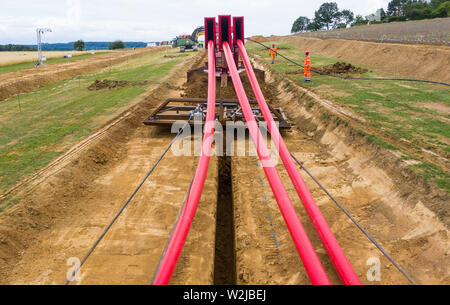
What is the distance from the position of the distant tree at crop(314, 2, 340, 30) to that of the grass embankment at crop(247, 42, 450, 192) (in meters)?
98.3

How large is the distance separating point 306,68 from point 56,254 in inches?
471

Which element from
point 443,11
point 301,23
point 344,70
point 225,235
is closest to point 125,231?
point 225,235

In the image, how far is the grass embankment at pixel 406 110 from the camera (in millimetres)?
5543

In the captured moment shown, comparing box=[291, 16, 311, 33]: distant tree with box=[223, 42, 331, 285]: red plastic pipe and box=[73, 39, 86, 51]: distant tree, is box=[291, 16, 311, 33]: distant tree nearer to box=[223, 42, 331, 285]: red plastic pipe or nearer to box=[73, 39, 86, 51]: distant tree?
box=[73, 39, 86, 51]: distant tree

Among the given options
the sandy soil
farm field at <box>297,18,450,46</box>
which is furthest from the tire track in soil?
farm field at <box>297,18,450,46</box>

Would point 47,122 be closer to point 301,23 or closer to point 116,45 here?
point 116,45

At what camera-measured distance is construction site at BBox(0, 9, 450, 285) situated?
380 centimetres

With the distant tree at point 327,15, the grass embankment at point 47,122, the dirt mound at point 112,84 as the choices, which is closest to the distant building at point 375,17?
the distant tree at point 327,15

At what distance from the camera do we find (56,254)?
4.21 meters

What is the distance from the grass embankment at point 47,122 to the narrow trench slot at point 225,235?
364cm
